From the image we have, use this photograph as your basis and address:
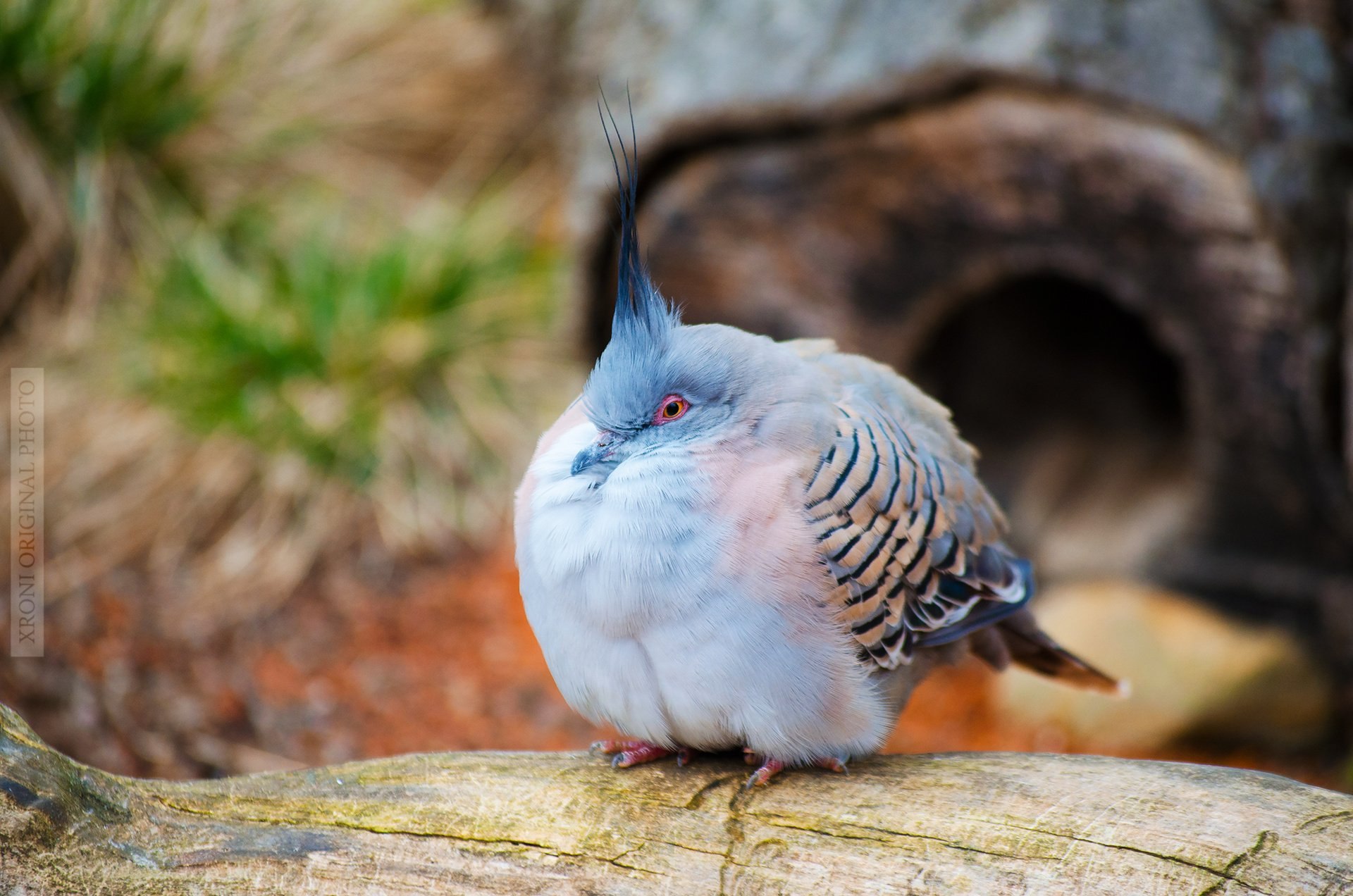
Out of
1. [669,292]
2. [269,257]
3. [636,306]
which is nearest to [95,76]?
[269,257]

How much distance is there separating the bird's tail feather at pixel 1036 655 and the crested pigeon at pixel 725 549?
42cm

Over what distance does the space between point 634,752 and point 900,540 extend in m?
0.83

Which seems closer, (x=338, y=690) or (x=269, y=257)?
(x=338, y=690)

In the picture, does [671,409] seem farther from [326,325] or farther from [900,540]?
[326,325]

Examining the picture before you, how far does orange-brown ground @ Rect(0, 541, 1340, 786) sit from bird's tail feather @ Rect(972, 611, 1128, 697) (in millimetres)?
1822

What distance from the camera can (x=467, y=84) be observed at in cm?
898

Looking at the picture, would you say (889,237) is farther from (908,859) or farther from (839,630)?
(908,859)

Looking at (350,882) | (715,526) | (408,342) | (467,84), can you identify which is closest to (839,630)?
(715,526)

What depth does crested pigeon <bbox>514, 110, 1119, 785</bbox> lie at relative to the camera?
2.48 metres

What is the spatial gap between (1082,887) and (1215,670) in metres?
3.23

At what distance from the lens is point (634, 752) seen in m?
2.76

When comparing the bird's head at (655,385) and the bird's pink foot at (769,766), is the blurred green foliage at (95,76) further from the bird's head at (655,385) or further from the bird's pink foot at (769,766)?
the bird's pink foot at (769,766)

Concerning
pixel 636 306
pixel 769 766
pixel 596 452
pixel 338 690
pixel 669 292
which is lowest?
pixel 769 766

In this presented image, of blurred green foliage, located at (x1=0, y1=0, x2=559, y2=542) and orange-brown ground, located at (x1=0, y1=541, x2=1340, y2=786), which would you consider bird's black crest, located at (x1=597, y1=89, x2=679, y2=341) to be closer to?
orange-brown ground, located at (x1=0, y1=541, x2=1340, y2=786)
